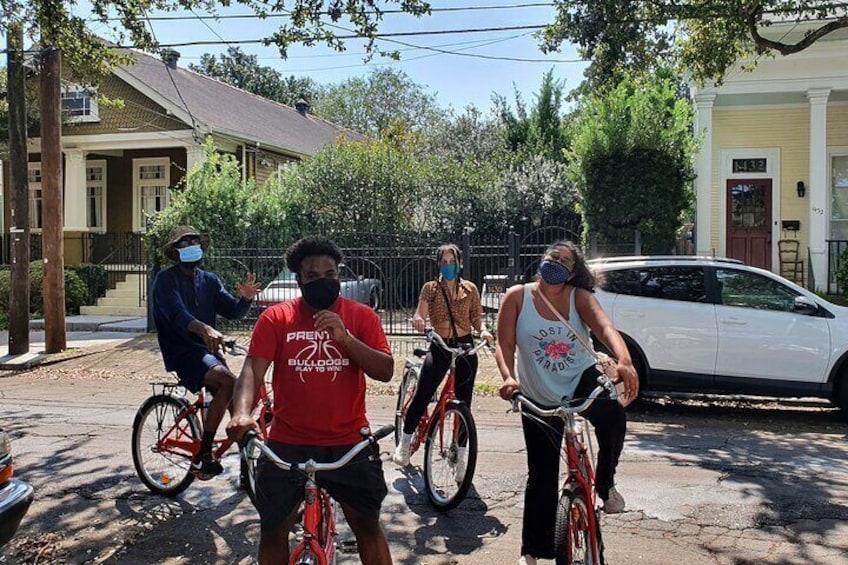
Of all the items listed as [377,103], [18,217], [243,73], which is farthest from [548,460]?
A: [243,73]

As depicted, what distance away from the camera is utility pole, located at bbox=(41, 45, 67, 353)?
12648mm

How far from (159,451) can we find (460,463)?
2.18m

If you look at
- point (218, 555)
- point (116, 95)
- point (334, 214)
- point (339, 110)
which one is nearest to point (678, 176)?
point (334, 214)

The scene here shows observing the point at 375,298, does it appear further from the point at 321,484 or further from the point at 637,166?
the point at 321,484

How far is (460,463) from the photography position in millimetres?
5363

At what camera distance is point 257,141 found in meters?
23.4

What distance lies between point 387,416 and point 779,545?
189 inches

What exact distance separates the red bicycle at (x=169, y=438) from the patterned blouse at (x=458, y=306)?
4.88 ft

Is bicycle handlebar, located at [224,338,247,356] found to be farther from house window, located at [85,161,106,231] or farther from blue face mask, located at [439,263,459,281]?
house window, located at [85,161,106,231]

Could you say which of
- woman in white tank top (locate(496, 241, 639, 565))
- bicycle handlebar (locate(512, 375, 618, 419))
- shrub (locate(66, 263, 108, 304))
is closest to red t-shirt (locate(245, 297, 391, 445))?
bicycle handlebar (locate(512, 375, 618, 419))

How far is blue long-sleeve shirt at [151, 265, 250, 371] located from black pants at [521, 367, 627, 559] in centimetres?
257

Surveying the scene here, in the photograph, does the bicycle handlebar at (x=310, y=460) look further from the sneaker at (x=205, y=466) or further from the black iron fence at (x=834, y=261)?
the black iron fence at (x=834, y=261)

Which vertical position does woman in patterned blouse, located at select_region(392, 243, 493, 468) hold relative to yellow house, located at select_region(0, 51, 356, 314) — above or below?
below

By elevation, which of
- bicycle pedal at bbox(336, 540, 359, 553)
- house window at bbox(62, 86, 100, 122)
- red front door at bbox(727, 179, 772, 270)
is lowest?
bicycle pedal at bbox(336, 540, 359, 553)
